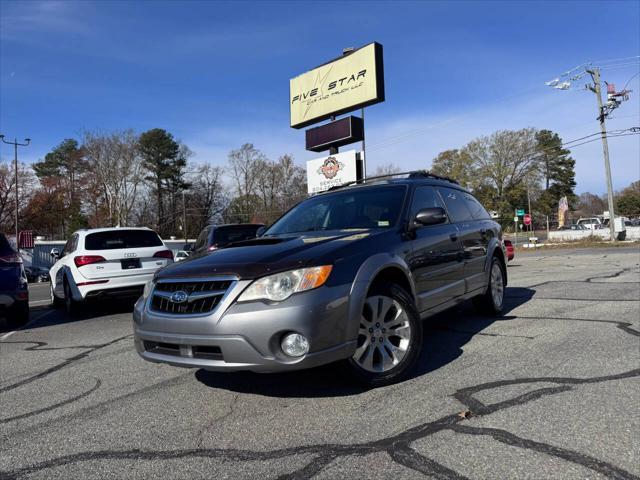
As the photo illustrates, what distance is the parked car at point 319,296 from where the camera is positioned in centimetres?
318

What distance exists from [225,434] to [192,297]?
3.14ft

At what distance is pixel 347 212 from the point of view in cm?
482

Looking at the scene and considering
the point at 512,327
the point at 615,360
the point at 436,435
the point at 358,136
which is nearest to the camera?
the point at 436,435

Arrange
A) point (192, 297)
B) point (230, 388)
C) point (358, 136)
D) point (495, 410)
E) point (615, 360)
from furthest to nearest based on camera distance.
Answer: point (358, 136) → point (615, 360) → point (230, 388) → point (192, 297) → point (495, 410)

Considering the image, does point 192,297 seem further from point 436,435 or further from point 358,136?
point 358,136

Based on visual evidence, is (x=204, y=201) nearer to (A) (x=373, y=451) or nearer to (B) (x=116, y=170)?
(B) (x=116, y=170)

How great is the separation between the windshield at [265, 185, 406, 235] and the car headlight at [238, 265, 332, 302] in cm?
131

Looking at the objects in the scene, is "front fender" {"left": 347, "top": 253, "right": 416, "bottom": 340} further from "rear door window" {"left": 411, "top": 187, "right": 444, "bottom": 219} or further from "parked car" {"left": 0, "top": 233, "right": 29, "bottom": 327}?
"parked car" {"left": 0, "top": 233, "right": 29, "bottom": 327}

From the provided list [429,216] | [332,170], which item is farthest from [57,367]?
[332,170]

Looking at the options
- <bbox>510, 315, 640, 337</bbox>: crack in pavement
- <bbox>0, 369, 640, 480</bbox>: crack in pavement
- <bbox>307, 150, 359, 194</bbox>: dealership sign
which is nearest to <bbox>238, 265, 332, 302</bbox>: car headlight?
<bbox>0, 369, 640, 480</bbox>: crack in pavement

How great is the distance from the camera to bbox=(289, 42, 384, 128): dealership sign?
2094 cm

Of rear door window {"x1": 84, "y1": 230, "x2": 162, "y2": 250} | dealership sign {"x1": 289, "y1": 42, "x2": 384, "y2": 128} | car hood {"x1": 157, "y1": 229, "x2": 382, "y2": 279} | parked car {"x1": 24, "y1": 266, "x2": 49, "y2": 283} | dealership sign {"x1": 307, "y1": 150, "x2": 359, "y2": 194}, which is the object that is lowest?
parked car {"x1": 24, "y1": 266, "x2": 49, "y2": 283}

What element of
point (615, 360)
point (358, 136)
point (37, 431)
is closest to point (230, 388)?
point (37, 431)

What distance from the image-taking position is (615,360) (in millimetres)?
4250
